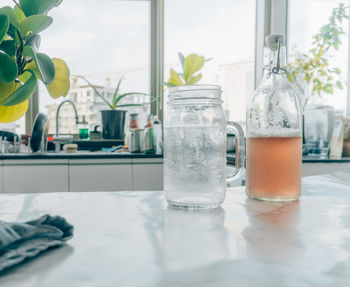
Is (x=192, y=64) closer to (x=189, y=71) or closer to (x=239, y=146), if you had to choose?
(x=189, y=71)

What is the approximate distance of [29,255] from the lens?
0.29 metres

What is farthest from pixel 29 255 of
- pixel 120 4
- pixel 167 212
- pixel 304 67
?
pixel 120 4

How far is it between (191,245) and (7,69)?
0.29m

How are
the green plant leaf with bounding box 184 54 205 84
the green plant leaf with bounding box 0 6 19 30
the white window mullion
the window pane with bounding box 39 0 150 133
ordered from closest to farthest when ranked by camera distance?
the green plant leaf with bounding box 0 6 19 30 < the green plant leaf with bounding box 184 54 205 84 < the white window mullion < the window pane with bounding box 39 0 150 133

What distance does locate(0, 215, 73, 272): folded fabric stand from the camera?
0.94 ft

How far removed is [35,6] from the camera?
40 centimetres

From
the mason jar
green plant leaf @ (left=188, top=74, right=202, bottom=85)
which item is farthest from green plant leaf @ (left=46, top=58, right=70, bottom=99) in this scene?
green plant leaf @ (left=188, top=74, right=202, bottom=85)

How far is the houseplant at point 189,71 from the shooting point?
2584 mm

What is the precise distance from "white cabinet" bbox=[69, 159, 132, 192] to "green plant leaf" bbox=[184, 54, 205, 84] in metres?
0.97

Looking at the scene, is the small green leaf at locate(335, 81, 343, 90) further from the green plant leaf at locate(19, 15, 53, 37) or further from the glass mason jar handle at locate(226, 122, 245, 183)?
the green plant leaf at locate(19, 15, 53, 37)

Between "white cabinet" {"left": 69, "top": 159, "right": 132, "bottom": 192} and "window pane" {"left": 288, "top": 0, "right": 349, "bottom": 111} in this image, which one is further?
"window pane" {"left": 288, "top": 0, "right": 349, "bottom": 111}

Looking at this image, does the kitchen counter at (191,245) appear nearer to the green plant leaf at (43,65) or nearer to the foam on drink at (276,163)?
the foam on drink at (276,163)

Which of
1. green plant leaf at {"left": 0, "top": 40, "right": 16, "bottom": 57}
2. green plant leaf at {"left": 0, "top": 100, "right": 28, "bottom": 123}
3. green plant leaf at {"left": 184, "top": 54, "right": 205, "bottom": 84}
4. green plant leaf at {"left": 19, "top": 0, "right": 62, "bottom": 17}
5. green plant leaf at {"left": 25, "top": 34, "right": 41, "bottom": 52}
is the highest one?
green plant leaf at {"left": 184, "top": 54, "right": 205, "bottom": 84}

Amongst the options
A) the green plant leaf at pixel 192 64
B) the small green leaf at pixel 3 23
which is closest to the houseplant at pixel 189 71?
the green plant leaf at pixel 192 64
